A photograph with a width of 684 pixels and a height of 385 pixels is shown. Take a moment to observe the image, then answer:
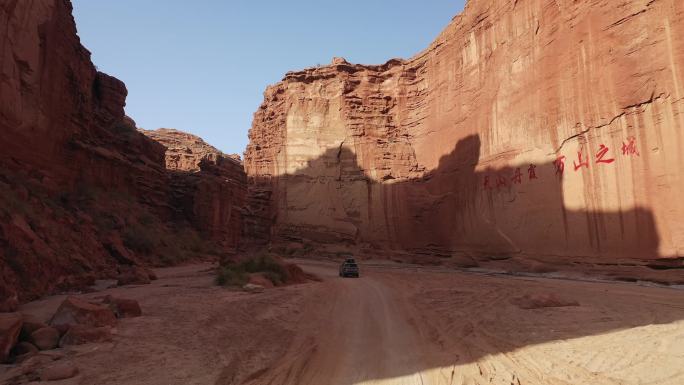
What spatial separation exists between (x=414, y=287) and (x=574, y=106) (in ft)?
42.8

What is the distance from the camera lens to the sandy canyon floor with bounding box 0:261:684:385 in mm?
4434

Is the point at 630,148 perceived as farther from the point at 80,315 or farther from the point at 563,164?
the point at 80,315

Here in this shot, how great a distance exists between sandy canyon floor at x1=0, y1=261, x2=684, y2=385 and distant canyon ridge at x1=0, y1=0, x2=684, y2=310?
3408mm

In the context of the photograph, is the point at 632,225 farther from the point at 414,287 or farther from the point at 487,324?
the point at 487,324

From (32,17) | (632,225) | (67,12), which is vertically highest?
(67,12)

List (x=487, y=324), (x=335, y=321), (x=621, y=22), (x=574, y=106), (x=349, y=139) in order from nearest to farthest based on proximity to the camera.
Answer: (x=487, y=324)
(x=335, y=321)
(x=621, y=22)
(x=574, y=106)
(x=349, y=139)

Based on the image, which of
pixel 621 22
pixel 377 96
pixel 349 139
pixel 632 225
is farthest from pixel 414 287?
pixel 377 96

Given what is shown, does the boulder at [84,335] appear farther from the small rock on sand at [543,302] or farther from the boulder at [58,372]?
the small rock on sand at [543,302]

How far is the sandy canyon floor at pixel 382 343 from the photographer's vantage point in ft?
14.5

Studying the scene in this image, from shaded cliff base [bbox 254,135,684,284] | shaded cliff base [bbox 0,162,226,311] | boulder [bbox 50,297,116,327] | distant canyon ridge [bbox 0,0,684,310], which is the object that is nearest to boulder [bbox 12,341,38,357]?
boulder [bbox 50,297,116,327]

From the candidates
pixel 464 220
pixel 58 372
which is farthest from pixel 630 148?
pixel 58 372

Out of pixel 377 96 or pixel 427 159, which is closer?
pixel 427 159

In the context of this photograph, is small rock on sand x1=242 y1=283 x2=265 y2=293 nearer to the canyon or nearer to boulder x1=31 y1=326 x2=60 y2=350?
the canyon

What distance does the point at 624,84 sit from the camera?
17547mm
